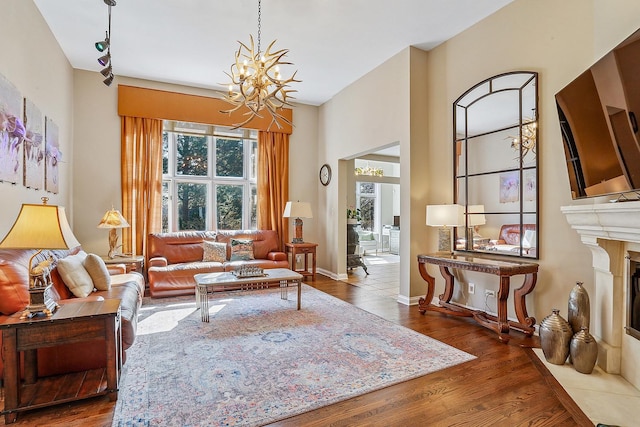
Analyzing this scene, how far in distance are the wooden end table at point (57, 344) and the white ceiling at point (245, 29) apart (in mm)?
3114

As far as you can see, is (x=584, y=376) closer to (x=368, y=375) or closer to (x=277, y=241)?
(x=368, y=375)

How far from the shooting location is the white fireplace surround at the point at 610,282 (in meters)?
2.15

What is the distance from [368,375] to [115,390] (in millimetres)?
1659

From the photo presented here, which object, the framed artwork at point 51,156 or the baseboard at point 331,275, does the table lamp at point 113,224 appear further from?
the baseboard at point 331,275

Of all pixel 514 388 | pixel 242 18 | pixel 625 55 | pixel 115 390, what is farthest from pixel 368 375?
pixel 242 18

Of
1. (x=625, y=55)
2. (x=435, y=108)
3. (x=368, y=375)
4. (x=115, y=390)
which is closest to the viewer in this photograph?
(x=625, y=55)

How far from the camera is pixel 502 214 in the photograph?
3555 millimetres

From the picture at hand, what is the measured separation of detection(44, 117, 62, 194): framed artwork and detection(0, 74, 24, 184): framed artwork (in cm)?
80

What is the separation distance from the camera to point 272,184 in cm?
630

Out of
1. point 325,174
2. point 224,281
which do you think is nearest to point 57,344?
point 224,281

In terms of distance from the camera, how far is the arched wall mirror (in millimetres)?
3289

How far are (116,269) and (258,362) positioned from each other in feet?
8.43

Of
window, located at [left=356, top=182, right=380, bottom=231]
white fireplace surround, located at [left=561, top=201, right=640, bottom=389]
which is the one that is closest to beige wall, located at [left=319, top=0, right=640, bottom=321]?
white fireplace surround, located at [left=561, top=201, right=640, bottom=389]

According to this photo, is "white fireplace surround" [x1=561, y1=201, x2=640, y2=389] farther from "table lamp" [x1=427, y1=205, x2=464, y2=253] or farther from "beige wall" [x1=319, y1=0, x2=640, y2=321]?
"table lamp" [x1=427, y1=205, x2=464, y2=253]
